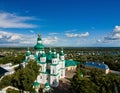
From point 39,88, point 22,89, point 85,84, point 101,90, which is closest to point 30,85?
point 22,89

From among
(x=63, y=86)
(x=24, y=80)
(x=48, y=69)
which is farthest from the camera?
(x=48, y=69)

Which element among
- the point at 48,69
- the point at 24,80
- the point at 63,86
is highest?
the point at 48,69

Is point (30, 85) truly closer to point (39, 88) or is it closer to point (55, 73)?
point (39, 88)

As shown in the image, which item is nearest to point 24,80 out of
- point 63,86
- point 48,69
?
point 48,69

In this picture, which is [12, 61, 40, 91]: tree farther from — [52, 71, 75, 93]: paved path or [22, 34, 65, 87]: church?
[52, 71, 75, 93]: paved path

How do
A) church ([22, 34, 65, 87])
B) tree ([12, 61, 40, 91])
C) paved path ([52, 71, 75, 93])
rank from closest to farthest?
tree ([12, 61, 40, 91]) < paved path ([52, 71, 75, 93]) < church ([22, 34, 65, 87])

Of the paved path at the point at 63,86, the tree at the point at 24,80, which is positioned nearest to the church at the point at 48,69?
the paved path at the point at 63,86

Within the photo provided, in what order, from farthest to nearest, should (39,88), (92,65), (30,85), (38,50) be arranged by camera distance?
(92,65), (38,50), (39,88), (30,85)

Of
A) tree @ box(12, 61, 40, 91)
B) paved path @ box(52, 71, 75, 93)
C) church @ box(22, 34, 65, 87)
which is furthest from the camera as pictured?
church @ box(22, 34, 65, 87)

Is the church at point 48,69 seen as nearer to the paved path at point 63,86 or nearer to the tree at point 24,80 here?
the paved path at point 63,86

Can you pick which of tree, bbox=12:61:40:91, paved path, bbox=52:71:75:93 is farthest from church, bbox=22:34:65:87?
tree, bbox=12:61:40:91

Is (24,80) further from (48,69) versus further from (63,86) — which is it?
(63,86)
